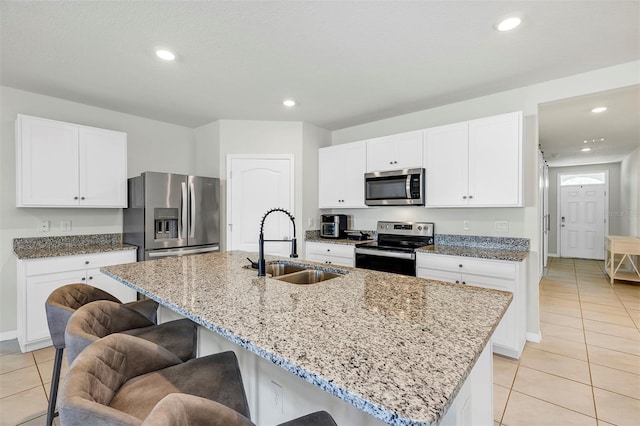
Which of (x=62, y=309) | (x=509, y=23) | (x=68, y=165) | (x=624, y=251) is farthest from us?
(x=624, y=251)

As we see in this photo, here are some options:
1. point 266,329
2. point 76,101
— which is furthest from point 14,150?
point 266,329

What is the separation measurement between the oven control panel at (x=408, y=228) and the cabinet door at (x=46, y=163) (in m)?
3.48

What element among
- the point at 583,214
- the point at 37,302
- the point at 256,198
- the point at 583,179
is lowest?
the point at 37,302

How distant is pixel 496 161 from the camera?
283 cm

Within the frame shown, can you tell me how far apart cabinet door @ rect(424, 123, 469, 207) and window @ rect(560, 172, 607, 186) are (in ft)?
21.9

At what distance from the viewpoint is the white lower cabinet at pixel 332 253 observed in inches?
142

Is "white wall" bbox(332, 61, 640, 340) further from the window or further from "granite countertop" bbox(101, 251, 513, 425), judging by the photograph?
the window

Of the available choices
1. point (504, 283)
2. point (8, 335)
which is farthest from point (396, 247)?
point (8, 335)

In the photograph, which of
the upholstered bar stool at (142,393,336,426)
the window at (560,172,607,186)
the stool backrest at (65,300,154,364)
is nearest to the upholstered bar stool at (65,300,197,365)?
the stool backrest at (65,300,154,364)

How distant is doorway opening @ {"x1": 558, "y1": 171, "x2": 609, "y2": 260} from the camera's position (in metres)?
7.14

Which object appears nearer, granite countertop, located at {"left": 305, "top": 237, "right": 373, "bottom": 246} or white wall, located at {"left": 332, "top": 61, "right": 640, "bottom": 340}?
white wall, located at {"left": 332, "top": 61, "right": 640, "bottom": 340}

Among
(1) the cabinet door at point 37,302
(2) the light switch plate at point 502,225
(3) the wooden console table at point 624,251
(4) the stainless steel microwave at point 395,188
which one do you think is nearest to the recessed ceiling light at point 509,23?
(4) the stainless steel microwave at point 395,188

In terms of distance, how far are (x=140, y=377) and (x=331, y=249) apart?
2.85 metres

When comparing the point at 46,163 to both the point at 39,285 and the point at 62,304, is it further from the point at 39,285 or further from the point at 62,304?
the point at 62,304
